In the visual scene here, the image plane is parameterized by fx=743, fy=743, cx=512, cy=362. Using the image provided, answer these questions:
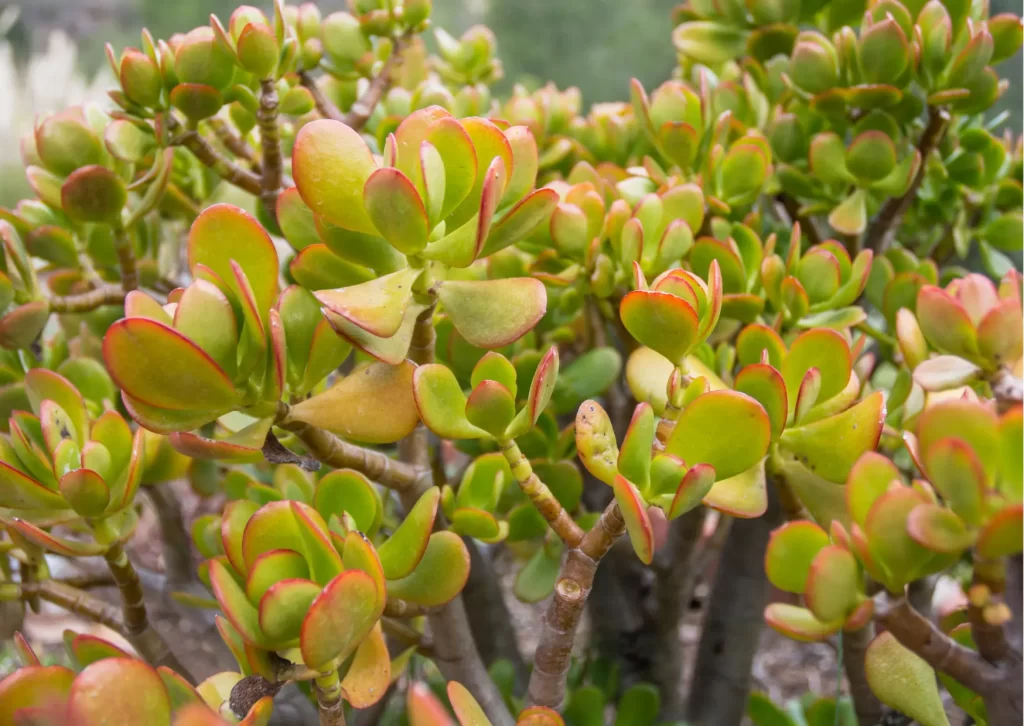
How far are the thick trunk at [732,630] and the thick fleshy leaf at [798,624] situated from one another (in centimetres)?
43

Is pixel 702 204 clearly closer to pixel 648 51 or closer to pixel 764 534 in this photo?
pixel 764 534

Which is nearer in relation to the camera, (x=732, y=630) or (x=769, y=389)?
(x=769, y=389)

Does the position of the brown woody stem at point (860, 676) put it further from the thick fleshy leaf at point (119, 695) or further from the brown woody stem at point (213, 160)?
the brown woody stem at point (213, 160)

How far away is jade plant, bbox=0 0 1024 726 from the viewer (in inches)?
14.1

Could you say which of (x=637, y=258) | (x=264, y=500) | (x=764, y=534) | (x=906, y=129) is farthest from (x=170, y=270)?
(x=906, y=129)

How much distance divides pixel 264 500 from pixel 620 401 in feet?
1.55

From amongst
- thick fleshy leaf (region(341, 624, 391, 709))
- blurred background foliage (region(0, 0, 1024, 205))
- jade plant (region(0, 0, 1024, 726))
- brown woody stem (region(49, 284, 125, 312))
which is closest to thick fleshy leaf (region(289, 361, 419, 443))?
jade plant (region(0, 0, 1024, 726))

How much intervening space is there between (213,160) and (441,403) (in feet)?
1.21

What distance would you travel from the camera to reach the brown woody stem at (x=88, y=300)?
0.65m

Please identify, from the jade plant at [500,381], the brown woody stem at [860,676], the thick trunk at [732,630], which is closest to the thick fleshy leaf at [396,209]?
the jade plant at [500,381]

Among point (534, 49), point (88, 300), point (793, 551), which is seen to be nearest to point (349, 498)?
point (793, 551)

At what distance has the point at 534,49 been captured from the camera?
3.00 meters

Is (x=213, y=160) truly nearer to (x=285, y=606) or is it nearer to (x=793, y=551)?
(x=285, y=606)

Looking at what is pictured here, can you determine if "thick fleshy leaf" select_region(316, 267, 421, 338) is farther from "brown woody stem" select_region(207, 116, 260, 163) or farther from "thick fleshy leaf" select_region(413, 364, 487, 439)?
"brown woody stem" select_region(207, 116, 260, 163)
